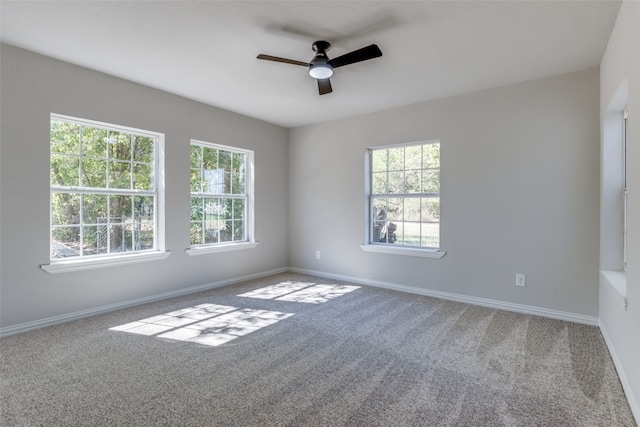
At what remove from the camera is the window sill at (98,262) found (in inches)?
122

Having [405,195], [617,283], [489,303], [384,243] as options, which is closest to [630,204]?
[617,283]

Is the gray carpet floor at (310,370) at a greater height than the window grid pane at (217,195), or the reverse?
the window grid pane at (217,195)

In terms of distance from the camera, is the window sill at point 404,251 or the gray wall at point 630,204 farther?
the window sill at point 404,251

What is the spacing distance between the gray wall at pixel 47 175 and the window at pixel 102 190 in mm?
134

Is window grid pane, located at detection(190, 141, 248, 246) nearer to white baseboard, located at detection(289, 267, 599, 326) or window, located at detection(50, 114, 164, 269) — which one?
window, located at detection(50, 114, 164, 269)

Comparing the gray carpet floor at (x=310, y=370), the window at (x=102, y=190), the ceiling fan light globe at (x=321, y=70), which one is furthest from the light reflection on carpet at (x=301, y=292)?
the ceiling fan light globe at (x=321, y=70)

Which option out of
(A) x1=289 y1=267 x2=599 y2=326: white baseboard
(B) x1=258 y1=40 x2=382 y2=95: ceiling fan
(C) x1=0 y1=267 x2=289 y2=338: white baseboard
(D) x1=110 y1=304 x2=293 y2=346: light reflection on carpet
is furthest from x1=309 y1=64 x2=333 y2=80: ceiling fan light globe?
(C) x1=0 y1=267 x2=289 y2=338: white baseboard

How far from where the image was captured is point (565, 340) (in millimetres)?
2789

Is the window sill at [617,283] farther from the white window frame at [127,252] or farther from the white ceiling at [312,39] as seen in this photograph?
the white window frame at [127,252]

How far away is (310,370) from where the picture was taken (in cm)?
229

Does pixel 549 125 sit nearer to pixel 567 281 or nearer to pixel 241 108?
pixel 567 281

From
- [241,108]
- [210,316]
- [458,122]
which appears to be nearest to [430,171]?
[458,122]

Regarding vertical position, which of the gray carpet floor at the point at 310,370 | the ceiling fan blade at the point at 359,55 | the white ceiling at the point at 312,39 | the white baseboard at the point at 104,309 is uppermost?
the white ceiling at the point at 312,39

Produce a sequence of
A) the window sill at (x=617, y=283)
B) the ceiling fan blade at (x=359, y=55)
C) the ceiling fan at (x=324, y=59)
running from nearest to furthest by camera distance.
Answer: the window sill at (x=617, y=283) < the ceiling fan blade at (x=359, y=55) < the ceiling fan at (x=324, y=59)
